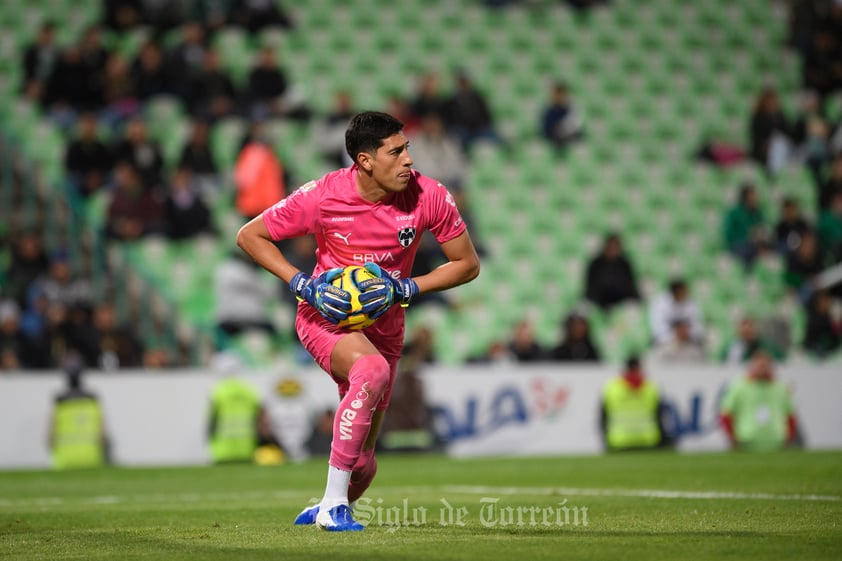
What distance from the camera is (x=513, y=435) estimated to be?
19.1m

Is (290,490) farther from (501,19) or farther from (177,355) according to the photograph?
(501,19)

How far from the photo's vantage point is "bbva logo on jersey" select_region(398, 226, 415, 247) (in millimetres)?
8164

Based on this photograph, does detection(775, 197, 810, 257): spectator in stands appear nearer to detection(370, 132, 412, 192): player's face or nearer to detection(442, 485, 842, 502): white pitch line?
detection(442, 485, 842, 502): white pitch line

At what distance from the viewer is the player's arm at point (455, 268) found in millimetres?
8062

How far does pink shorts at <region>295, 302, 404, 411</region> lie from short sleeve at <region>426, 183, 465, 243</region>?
54 centimetres

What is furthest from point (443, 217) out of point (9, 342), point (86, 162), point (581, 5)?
point (581, 5)

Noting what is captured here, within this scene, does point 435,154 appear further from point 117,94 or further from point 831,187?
point 831,187

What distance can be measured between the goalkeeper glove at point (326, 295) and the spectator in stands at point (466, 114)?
1536 cm

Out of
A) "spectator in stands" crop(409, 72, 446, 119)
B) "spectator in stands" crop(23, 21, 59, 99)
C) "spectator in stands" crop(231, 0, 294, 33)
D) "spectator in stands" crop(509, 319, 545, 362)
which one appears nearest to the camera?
"spectator in stands" crop(509, 319, 545, 362)

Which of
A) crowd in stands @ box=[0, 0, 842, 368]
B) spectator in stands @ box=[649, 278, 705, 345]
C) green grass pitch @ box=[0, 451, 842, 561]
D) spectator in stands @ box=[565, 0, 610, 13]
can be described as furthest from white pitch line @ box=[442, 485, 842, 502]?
spectator in stands @ box=[565, 0, 610, 13]

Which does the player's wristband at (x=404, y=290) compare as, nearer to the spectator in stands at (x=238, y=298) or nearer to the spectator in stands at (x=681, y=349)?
the spectator in stands at (x=238, y=298)

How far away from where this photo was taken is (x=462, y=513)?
908 cm

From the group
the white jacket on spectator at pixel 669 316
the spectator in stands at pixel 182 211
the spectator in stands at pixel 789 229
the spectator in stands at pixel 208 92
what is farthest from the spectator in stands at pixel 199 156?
the spectator in stands at pixel 789 229

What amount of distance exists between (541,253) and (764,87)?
6.57 metres
